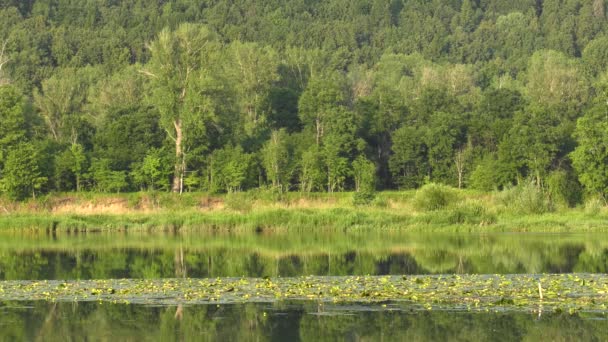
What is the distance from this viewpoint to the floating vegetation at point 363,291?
29375mm

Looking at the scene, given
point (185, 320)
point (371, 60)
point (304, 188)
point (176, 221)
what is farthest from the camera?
point (371, 60)

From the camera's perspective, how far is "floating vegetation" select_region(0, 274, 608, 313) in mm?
29375

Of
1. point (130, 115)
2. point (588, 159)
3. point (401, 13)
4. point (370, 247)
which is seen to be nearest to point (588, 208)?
point (588, 159)

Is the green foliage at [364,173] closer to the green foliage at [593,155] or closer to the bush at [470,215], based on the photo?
the green foliage at [593,155]

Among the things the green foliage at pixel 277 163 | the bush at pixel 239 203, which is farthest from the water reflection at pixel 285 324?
the green foliage at pixel 277 163

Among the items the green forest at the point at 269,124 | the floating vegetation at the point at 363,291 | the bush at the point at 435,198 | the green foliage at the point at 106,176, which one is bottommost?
the floating vegetation at the point at 363,291

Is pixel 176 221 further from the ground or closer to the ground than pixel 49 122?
closer to the ground

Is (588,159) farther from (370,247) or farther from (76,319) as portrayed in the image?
(76,319)

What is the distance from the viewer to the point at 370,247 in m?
49.5

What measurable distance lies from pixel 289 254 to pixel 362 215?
1554 centimetres

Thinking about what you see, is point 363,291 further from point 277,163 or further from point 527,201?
point 277,163

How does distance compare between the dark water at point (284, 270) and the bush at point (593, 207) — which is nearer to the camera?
the dark water at point (284, 270)

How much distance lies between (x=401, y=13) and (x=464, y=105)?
79.5 m

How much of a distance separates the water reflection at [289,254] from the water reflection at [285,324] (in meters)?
9.21
